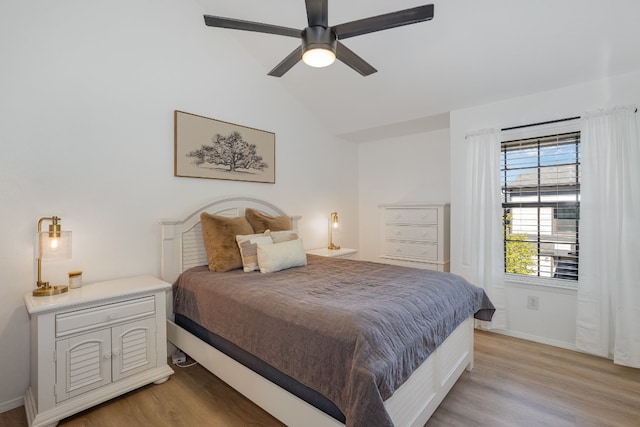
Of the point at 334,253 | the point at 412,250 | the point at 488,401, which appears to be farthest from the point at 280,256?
the point at 412,250

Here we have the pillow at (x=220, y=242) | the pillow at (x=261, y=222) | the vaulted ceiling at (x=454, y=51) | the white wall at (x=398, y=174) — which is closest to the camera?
the vaulted ceiling at (x=454, y=51)

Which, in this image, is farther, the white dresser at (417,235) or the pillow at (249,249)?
the white dresser at (417,235)

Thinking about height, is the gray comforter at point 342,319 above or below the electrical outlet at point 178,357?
above

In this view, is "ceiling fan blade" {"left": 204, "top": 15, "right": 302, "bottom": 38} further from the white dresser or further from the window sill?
the window sill

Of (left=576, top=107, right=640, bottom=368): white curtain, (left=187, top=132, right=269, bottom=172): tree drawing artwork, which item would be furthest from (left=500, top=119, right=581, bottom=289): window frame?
(left=187, top=132, right=269, bottom=172): tree drawing artwork

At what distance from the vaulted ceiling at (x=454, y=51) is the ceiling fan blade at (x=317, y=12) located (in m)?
1.00

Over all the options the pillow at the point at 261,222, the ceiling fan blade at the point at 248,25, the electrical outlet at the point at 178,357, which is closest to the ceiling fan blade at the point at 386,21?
A: the ceiling fan blade at the point at 248,25

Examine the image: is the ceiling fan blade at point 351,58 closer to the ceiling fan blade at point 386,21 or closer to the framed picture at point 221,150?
the ceiling fan blade at point 386,21

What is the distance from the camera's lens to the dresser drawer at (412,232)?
3.62m

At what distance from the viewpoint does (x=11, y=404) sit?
194cm

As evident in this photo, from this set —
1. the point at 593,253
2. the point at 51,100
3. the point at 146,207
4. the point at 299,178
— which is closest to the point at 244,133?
the point at 299,178

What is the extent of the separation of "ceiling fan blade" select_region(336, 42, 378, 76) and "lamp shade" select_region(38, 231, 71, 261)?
2.11 meters

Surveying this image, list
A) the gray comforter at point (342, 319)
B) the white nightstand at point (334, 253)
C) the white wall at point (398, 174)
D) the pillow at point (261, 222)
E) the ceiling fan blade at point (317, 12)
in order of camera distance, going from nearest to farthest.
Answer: the gray comforter at point (342, 319), the ceiling fan blade at point (317, 12), the pillow at point (261, 222), the white nightstand at point (334, 253), the white wall at point (398, 174)

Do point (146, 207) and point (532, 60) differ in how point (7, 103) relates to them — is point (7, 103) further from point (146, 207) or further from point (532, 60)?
point (532, 60)
